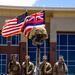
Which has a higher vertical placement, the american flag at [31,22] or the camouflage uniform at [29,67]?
the american flag at [31,22]

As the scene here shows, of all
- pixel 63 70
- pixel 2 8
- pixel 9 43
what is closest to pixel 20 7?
pixel 2 8

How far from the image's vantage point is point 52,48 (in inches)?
1332

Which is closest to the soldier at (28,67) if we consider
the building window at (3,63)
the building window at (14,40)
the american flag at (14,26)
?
the american flag at (14,26)

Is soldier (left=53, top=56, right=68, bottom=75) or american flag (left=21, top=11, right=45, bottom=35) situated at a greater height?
american flag (left=21, top=11, right=45, bottom=35)

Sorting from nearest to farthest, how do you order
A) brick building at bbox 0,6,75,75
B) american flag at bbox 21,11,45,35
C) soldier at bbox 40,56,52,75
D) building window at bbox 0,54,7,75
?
american flag at bbox 21,11,45,35
soldier at bbox 40,56,52,75
brick building at bbox 0,6,75,75
building window at bbox 0,54,7,75

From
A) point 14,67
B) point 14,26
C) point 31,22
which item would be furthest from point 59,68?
point 14,26

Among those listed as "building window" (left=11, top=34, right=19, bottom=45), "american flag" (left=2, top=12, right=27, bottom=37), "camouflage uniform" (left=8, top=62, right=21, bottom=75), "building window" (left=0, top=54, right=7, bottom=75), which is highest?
"american flag" (left=2, top=12, right=27, bottom=37)

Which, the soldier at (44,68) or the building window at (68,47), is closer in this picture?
the soldier at (44,68)

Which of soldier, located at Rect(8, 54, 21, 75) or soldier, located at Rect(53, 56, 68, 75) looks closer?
soldier, located at Rect(53, 56, 68, 75)

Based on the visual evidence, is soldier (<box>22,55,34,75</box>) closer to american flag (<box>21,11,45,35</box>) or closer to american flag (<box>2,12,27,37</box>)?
american flag (<box>2,12,27,37</box>)

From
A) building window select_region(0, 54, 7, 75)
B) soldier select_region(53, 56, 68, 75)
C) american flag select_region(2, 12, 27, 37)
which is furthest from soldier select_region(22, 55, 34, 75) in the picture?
building window select_region(0, 54, 7, 75)

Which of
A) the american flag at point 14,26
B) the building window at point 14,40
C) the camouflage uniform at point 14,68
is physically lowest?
the camouflage uniform at point 14,68

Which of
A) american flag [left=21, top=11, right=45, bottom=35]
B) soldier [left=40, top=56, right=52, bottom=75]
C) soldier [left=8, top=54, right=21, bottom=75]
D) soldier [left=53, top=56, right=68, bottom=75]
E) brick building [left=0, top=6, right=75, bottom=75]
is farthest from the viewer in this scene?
brick building [left=0, top=6, right=75, bottom=75]

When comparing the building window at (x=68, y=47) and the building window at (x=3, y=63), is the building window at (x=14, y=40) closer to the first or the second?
the building window at (x=3, y=63)
